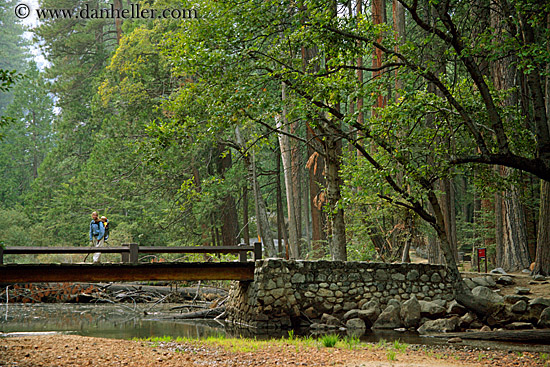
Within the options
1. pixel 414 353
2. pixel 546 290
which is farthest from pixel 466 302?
pixel 414 353

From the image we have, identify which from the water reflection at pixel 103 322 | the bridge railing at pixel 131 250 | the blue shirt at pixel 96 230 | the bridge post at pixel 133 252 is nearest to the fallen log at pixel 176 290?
the water reflection at pixel 103 322

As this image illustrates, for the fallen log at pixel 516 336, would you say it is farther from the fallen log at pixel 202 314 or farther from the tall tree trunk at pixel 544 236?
the fallen log at pixel 202 314

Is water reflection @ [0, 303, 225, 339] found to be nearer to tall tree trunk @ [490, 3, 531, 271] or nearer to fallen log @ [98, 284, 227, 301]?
fallen log @ [98, 284, 227, 301]

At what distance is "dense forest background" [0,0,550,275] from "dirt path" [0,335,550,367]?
3.11 meters

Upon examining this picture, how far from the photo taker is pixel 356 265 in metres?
13.7

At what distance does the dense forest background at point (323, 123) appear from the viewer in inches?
404

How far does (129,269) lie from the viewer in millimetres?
13523

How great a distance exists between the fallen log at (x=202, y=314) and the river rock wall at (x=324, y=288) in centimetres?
167

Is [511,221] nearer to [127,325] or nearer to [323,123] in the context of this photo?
[323,123]

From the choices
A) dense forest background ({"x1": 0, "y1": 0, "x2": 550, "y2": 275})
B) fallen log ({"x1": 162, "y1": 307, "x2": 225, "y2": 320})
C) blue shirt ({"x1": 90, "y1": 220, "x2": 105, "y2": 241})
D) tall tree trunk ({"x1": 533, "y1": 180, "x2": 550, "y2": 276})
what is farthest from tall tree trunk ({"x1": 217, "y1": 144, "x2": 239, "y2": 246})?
tall tree trunk ({"x1": 533, "y1": 180, "x2": 550, "y2": 276})

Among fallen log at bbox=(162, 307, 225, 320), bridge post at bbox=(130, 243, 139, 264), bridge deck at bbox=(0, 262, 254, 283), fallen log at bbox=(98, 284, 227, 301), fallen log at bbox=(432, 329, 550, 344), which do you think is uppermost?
bridge post at bbox=(130, 243, 139, 264)

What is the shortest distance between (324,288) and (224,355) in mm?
6031

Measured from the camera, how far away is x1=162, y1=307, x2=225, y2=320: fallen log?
14.9 m

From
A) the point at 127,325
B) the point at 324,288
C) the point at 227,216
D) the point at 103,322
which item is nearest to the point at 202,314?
the point at 127,325
